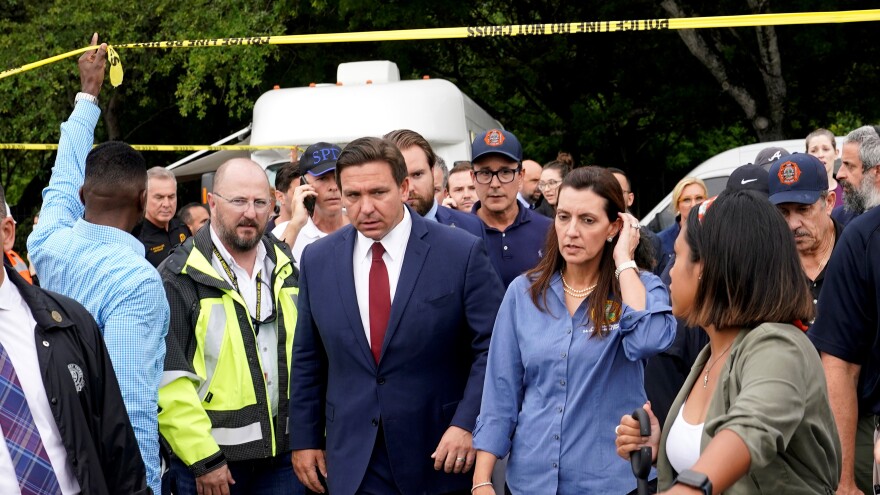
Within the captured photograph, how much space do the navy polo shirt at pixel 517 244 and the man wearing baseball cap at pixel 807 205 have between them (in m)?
1.64

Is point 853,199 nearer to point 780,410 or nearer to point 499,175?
point 499,175

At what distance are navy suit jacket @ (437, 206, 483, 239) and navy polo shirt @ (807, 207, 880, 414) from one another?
253cm

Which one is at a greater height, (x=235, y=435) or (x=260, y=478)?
(x=235, y=435)

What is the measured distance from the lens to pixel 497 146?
698 centimetres

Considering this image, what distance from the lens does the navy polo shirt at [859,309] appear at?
4.48 meters

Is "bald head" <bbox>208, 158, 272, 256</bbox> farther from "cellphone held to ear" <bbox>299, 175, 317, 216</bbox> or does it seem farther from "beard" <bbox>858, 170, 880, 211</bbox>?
"beard" <bbox>858, 170, 880, 211</bbox>

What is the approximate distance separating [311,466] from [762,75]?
13.7 m

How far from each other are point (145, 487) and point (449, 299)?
1.57m

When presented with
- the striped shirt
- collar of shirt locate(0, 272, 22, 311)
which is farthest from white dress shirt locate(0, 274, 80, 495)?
the striped shirt

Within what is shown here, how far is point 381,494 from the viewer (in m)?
4.94

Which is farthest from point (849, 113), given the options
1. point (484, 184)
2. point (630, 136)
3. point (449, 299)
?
point (449, 299)

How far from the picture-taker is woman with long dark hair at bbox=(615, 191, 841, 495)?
3.05 meters

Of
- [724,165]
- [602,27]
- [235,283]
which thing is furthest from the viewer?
[724,165]

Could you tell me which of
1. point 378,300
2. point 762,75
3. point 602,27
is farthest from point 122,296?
point 762,75
